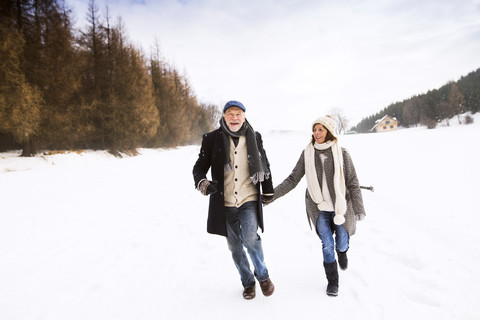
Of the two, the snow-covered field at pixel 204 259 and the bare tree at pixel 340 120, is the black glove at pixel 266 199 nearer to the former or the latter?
the snow-covered field at pixel 204 259

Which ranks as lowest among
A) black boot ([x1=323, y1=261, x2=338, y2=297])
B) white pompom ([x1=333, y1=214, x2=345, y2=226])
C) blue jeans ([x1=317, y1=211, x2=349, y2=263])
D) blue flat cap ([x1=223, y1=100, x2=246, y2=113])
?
black boot ([x1=323, y1=261, x2=338, y2=297])

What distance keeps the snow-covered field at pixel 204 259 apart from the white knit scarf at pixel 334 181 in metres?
0.97

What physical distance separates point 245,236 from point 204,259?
1.40 metres

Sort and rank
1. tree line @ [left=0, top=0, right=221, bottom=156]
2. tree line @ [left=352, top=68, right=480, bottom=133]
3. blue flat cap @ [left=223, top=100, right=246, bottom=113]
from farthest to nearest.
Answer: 1. tree line @ [left=352, top=68, right=480, bottom=133]
2. tree line @ [left=0, top=0, right=221, bottom=156]
3. blue flat cap @ [left=223, top=100, right=246, bottom=113]

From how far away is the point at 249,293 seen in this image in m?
2.42

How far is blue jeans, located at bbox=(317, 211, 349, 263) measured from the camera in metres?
2.41

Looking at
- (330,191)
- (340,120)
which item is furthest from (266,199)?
(340,120)

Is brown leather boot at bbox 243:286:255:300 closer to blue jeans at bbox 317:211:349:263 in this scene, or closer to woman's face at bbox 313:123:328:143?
blue jeans at bbox 317:211:349:263

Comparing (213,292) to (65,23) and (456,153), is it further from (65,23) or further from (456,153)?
(65,23)

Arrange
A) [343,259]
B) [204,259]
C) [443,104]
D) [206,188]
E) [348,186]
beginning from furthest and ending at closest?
[443,104] < [204,259] < [343,259] < [348,186] < [206,188]

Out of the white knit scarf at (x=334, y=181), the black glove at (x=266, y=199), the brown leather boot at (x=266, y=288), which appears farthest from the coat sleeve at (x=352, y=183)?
the brown leather boot at (x=266, y=288)

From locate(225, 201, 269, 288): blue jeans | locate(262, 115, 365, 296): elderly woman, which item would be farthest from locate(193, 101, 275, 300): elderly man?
locate(262, 115, 365, 296): elderly woman

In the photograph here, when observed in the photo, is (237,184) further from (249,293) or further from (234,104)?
(249,293)

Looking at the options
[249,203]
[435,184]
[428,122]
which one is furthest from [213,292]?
[428,122]
